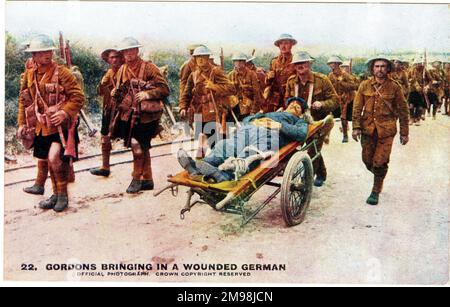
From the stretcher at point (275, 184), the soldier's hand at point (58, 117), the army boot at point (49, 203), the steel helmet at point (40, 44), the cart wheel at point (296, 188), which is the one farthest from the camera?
the army boot at point (49, 203)

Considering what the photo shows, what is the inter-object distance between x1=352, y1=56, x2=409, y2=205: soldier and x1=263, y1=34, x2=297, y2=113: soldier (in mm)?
715

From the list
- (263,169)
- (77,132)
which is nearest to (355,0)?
(263,169)

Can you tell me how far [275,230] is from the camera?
5.10 m

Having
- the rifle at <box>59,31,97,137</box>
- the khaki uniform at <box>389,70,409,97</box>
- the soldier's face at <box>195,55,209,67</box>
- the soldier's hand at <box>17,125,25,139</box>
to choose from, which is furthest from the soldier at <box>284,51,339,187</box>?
the soldier's hand at <box>17,125,25,139</box>

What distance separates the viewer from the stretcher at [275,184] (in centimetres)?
442

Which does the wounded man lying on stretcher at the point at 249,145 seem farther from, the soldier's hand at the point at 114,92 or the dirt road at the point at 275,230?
the soldier's hand at the point at 114,92

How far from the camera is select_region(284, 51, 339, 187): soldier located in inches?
→ 207

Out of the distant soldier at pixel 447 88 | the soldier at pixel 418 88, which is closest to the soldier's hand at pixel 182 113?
the soldier at pixel 418 88

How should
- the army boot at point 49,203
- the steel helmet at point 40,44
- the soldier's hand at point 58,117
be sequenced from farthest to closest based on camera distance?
the army boot at point 49,203, the soldier's hand at point 58,117, the steel helmet at point 40,44

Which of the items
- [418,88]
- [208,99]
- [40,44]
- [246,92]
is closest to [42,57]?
[40,44]

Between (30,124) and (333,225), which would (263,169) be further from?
(30,124)

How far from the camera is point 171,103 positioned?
5238 mm

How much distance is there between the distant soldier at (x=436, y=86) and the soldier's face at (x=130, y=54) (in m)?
2.80

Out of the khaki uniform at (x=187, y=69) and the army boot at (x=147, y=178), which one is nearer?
the khaki uniform at (x=187, y=69)
